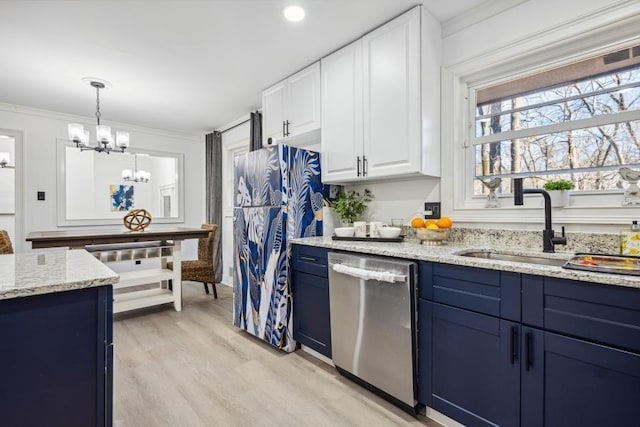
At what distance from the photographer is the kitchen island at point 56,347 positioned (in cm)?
96

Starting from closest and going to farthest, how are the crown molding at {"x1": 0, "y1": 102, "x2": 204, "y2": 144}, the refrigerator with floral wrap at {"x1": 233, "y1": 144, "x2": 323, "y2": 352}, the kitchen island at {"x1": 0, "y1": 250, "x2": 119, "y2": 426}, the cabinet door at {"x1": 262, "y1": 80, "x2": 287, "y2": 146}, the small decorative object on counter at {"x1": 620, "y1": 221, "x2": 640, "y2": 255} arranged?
1. the kitchen island at {"x1": 0, "y1": 250, "x2": 119, "y2": 426}
2. the small decorative object on counter at {"x1": 620, "y1": 221, "x2": 640, "y2": 255}
3. the refrigerator with floral wrap at {"x1": 233, "y1": 144, "x2": 323, "y2": 352}
4. the cabinet door at {"x1": 262, "y1": 80, "x2": 287, "y2": 146}
5. the crown molding at {"x1": 0, "y1": 102, "x2": 204, "y2": 144}

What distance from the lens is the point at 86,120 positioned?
4195 millimetres

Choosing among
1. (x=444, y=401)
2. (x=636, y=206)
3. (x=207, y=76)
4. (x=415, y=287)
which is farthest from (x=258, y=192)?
(x=636, y=206)

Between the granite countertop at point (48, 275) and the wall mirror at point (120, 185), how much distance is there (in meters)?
3.67

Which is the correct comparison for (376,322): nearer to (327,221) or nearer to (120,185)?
(327,221)

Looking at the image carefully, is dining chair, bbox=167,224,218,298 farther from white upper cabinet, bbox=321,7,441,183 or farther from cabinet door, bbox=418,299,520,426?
cabinet door, bbox=418,299,520,426

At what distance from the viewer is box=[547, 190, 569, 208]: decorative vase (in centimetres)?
173

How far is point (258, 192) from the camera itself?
8.70ft

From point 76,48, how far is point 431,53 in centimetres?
271

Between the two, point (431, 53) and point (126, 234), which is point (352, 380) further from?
point (126, 234)

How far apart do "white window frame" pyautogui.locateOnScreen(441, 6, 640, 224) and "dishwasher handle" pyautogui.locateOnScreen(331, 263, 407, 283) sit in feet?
2.54

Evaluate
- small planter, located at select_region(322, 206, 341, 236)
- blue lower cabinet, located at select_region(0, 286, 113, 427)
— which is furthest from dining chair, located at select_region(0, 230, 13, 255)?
small planter, located at select_region(322, 206, 341, 236)

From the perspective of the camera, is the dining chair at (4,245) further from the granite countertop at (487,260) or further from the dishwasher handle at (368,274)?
the dishwasher handle at (368,274)

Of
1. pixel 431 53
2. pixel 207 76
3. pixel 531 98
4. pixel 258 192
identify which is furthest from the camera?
pixel 207 76
